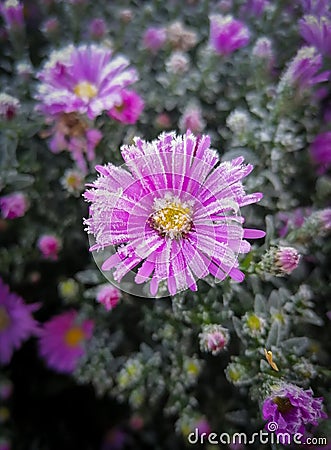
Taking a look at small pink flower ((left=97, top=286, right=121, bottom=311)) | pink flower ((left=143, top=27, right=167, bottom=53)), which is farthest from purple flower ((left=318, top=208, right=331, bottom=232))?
pink flower ((left=143, top=27, right=167, bottom=53))

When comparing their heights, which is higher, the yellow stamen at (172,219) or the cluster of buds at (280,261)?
the yellow stamen at (172,219)

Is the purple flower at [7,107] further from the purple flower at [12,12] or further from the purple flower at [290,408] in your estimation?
the purple flower at [290,408]

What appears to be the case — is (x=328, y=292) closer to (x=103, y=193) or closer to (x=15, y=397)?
(x=103, y=193)

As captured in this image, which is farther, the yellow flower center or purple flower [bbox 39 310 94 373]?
purple flower [bbox 39 310 94 373]

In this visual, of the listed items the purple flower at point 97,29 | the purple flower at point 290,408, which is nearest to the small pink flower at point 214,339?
the purple flower at point 290,408

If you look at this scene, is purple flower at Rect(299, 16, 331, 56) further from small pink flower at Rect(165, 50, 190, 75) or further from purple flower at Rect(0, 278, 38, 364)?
purple flower at Rect(0, 278, 38, 364)

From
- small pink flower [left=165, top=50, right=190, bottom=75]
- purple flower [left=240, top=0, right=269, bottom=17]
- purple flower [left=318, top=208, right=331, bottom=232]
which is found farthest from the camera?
purple flower [left=240, top=0, right=269, bottom=17]
